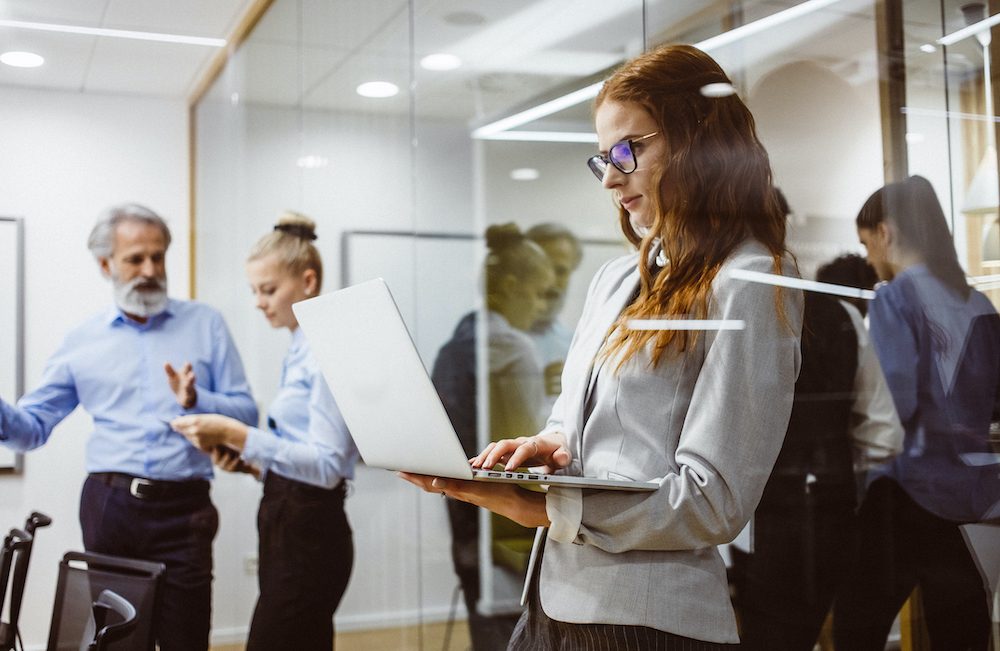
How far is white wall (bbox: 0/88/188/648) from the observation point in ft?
10.8

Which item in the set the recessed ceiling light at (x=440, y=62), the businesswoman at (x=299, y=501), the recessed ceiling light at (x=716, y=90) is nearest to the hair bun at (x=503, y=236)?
the recessed ceiling light at (x=440, y=62)

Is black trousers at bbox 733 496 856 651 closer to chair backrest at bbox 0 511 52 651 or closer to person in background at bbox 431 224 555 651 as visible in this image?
person in background at bbox 431 224 555 651

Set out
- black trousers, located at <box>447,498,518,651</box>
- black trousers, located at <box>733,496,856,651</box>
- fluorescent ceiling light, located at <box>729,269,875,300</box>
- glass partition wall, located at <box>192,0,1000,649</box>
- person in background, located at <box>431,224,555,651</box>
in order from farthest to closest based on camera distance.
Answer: black trousers, located at <box>447,498,518,651</box>, person in background, located at <box>431,224,555,651</box>, black trousers, located at <box>733,496,856,651</box>, glass partition wall, located at <box>192,0,1000,649</box>, fluorescent ceiling light, located at <box>729,269,875,300</box>

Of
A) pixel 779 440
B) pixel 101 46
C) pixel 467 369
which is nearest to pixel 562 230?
pixel 467 369

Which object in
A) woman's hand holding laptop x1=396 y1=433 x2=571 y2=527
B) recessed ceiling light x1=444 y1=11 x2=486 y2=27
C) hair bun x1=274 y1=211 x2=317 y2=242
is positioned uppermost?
recessed ceiling light x1=444 y1=11 x2=486 y2=27

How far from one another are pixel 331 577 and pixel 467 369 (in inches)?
24.5

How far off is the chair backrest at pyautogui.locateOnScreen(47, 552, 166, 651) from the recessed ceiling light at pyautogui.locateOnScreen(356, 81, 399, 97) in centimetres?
136

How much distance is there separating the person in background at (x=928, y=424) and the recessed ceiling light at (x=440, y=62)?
1405 mm

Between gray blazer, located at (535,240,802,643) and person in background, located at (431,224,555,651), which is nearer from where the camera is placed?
gray blazer, located at (535,240,802,643)

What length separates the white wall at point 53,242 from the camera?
10.8 feet

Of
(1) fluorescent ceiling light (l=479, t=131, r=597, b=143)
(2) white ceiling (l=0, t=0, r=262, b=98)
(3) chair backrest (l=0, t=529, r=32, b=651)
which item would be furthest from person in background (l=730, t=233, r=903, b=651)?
(2) white ceiling (l=0, t=0, r=262, b=98)

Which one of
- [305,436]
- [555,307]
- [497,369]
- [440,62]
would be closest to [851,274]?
[555,307]

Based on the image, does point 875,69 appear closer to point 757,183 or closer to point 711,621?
point 757,183

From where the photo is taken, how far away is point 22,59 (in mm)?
3365
